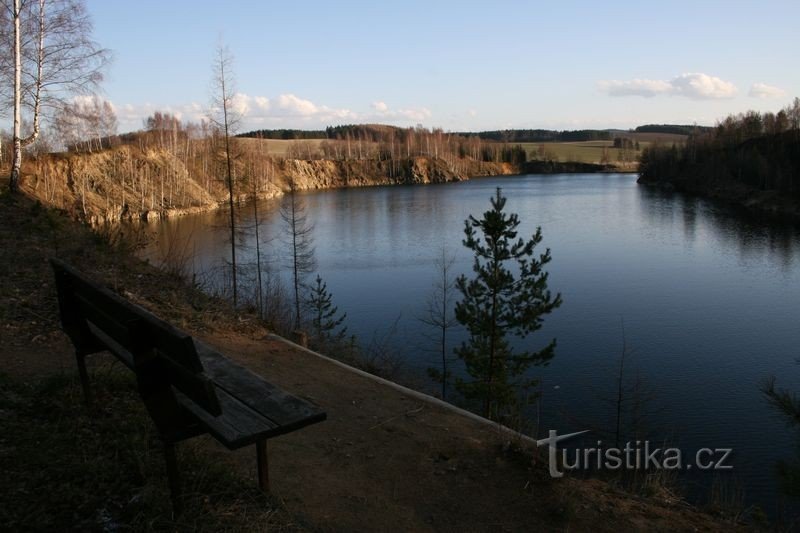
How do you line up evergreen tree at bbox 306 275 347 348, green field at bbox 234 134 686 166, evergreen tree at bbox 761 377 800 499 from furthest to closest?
green field at bbox 234 134 686 166, evergreen tree at bbox 306 275 347 348, evergreen tree at bbox 761 377 800 499

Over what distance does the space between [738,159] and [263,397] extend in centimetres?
8639

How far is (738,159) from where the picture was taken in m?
76.6

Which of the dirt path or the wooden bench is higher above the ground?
the wooden bench

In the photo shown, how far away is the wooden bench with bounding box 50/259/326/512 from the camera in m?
3.14

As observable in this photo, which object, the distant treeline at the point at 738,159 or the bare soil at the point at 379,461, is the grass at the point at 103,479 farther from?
the distant treeline at the point at 738,159

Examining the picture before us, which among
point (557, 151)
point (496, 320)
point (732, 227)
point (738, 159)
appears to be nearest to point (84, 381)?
point (496, 320)

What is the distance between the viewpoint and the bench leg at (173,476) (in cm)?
338

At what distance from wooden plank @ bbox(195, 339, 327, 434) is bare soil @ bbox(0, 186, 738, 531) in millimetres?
708

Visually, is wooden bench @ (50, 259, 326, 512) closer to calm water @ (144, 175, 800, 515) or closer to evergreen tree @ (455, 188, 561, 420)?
calm water @ (144, 175, 800, 515)

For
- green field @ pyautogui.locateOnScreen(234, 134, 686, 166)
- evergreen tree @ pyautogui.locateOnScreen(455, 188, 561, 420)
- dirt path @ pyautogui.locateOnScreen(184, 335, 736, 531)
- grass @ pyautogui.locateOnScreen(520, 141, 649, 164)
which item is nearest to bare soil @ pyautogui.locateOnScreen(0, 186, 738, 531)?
dirt path @ pyautogui.locateOnScreen(184, 335, 736, 531)

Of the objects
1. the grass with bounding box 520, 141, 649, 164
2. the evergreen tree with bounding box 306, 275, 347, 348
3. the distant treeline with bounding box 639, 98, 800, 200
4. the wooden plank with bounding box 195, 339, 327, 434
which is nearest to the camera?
the wooden plank with bounding box 195, 339, 327, 434

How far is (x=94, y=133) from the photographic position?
182 feet

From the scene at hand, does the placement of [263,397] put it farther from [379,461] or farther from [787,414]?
[787,414]

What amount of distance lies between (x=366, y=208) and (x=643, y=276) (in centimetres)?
3845
